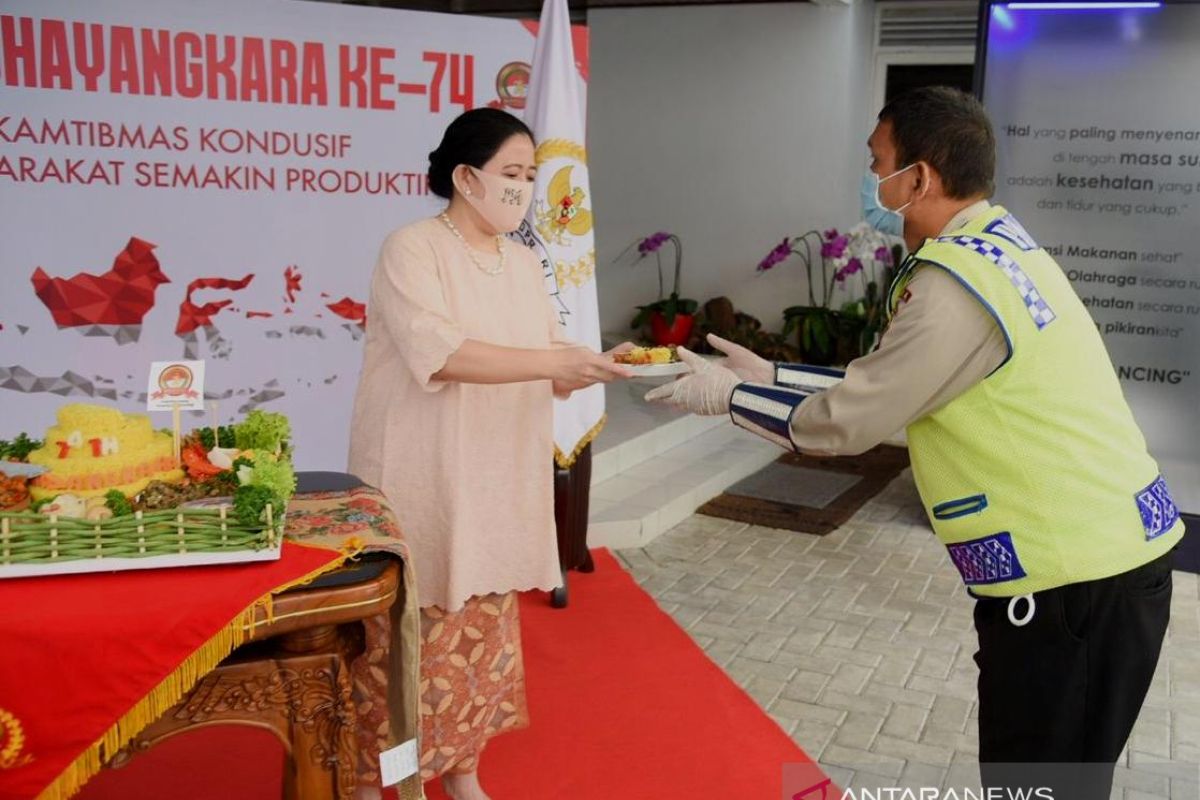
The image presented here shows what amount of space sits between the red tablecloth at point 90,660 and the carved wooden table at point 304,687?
10cm

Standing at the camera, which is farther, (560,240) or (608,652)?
(560,240)

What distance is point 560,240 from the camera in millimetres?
3830

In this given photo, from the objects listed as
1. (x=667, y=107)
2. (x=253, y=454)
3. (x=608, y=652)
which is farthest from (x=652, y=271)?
(x=253, y=454)

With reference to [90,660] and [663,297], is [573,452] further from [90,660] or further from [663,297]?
[663,297]

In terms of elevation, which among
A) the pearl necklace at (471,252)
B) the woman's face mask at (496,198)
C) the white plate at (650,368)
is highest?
the woman's face mask at (496,198)

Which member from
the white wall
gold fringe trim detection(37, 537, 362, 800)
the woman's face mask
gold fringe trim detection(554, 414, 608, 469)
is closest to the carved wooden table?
gold fringe trim detection(37, 537, 362, 800)

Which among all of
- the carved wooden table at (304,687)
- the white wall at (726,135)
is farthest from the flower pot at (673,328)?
the carved wooden table at (304,687)

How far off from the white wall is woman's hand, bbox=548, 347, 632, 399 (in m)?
5.98

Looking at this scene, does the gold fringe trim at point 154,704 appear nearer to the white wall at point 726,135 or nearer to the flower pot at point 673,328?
the flower pot at point 673,328

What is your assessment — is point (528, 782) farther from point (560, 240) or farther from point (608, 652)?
point (560, 240)

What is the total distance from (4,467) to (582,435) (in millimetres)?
2471

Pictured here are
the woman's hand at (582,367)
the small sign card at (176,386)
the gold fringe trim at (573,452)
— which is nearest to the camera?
the small sign card at (176,386)

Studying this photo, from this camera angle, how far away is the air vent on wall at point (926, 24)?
7738mm

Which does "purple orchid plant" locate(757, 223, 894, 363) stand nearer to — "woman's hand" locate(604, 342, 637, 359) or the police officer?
"woman's hand" locate(604, 342, 637, 359)
